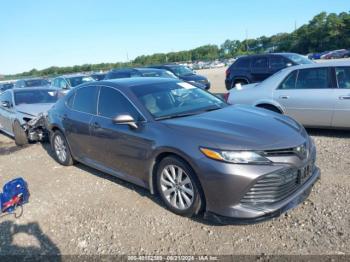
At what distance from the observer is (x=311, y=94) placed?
616cm

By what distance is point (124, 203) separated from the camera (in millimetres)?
4184

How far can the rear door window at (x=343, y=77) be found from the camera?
587 cm

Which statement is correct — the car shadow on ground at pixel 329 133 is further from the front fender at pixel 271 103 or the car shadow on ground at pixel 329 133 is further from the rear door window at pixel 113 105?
the rear door window at pixel 113 105

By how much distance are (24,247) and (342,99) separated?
18.1ft

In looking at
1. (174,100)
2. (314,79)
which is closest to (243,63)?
(314,79)

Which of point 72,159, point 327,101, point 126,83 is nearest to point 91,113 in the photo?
point 126,83

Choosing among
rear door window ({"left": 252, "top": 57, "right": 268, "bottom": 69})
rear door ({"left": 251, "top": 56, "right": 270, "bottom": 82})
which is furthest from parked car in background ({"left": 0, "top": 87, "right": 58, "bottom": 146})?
rear door window ({"left": 252, "top": 57, "right": 268, "bottom": 69})

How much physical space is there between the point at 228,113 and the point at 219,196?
1.32 m

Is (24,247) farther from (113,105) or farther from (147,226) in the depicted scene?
(113,105)

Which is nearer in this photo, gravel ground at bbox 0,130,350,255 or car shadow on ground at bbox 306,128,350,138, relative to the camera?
gravel ground at bbox 0,130,350,255

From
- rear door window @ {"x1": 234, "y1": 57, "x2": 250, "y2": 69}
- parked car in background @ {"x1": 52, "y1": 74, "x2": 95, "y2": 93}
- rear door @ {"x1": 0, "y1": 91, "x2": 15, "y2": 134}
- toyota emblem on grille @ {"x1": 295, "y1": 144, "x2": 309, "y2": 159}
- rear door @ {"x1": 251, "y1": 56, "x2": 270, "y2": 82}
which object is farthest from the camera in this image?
parked car in background @ {"x1": 52, "y1": 74, "x2": 95, "y2": 93}

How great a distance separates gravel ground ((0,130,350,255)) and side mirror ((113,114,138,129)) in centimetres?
104

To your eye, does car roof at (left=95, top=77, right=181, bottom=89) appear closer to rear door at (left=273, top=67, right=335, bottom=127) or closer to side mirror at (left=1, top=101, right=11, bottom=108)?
rear door at (left=273, top=67, right=335, bottom=127)

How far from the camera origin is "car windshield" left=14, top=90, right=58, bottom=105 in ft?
27.9
